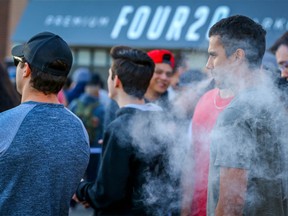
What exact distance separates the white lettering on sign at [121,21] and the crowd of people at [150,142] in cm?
981

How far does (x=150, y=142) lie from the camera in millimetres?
3820

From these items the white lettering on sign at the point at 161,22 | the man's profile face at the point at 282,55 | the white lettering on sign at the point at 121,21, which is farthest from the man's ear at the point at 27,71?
the white lettering on sign at the point at 121,21

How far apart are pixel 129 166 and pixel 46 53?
1.04 metres

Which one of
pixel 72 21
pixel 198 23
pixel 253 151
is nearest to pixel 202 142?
pixel 253 151

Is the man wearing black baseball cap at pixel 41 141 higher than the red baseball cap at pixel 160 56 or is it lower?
lower

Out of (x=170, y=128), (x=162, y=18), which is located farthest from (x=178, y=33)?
(x=170, y=128)

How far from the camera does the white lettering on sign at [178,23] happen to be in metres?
13.0

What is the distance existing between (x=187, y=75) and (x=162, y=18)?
306 inches

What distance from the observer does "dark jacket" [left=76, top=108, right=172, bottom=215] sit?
3.67 metres

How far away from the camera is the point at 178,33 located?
1298 cm

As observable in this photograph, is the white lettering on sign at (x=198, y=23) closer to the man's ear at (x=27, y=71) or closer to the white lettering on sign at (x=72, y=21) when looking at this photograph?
the white lettering on sign at (x=72, y=21)

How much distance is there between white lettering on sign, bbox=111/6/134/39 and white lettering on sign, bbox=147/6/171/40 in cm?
68

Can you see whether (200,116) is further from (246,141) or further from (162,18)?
(162,18)

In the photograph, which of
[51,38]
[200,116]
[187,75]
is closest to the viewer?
[51,38]
